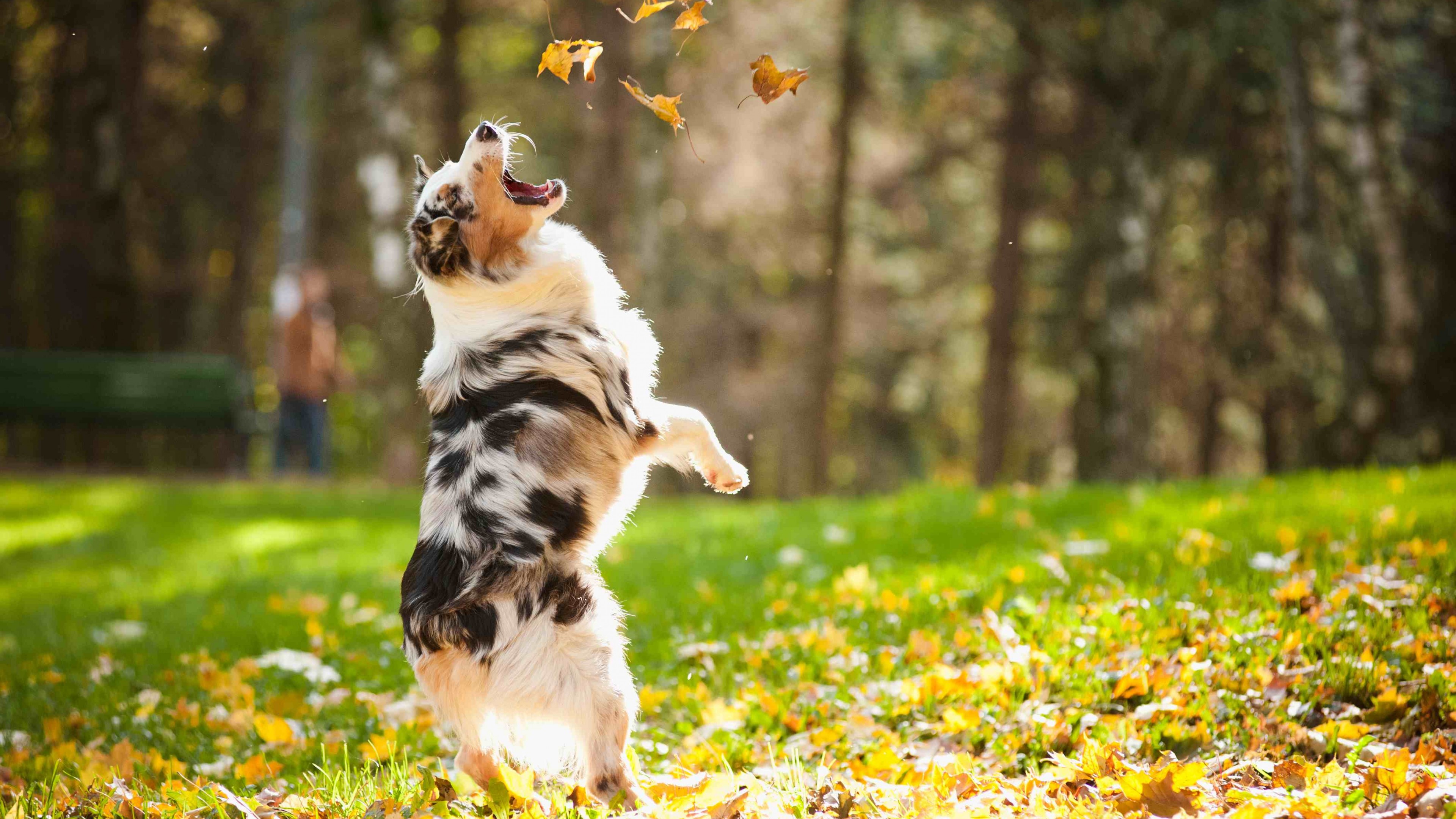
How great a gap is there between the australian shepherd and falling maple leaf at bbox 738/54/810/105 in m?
0.81

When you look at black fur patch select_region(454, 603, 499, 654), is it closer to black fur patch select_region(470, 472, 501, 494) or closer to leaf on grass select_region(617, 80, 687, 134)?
black fur patch select_region(470, 472, 501, 494)

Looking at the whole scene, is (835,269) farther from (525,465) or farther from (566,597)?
(566,597)

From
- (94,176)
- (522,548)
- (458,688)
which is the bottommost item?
(458,688)

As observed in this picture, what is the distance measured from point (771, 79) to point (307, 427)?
14377 millimetres

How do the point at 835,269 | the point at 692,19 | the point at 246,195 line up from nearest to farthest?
the point at 692,19, the point at 835,269, the point at 246,195

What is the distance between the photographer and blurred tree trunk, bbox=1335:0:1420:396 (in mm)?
9914

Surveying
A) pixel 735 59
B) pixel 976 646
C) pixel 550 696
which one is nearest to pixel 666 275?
pixel 735 59

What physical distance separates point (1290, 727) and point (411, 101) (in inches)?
843

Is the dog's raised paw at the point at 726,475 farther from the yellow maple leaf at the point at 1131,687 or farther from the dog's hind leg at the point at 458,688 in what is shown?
the yellow maple leaf at the point at 1131,687

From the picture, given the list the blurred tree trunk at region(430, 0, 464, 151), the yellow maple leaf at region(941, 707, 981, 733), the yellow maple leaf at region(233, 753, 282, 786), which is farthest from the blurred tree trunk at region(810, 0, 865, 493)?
the yellow maple leaf at region(233, 753, 282, 786)

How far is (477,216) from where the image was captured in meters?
3.98

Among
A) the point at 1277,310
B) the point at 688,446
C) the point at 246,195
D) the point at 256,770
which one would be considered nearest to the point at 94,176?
the point at 246,195

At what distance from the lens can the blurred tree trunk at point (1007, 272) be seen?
1820 centimetres

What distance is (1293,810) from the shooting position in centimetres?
336
